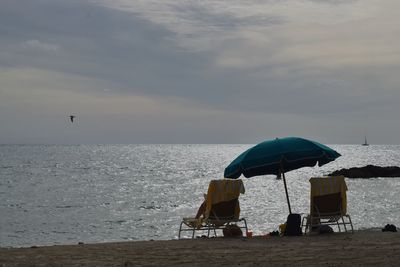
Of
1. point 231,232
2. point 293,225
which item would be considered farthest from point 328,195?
point 231,232

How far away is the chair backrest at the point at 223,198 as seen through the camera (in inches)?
434

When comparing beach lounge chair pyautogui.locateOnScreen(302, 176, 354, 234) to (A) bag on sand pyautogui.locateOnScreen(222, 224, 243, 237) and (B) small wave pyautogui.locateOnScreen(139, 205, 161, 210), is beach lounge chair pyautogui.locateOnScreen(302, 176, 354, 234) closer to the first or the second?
(A) bag on sand pyautogui.locateOnScreen(222, 224, 243, 237)

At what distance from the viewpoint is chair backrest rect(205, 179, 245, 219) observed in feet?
36.2

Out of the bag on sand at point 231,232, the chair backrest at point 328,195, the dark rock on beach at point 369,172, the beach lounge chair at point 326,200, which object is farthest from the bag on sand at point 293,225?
the dark rock on beach at point 369,172

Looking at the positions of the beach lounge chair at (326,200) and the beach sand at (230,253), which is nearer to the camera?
the beach sand at (230,253)

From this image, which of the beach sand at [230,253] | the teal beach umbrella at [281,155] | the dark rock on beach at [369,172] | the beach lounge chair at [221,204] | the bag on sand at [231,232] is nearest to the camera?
the beach sand at [230,253]

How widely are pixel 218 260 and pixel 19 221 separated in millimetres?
25048

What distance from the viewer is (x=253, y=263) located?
768cm

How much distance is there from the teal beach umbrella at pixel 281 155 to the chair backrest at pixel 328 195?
16.7 inches

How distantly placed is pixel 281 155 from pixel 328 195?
1.33m

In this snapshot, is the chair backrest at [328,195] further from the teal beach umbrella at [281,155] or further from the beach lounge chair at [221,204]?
the beach lounge chair at [221,204]

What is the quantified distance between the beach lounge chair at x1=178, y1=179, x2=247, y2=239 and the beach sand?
0.78 meters

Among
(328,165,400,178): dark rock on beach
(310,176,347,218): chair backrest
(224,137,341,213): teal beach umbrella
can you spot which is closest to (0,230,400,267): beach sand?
(310,176,347,218): chair backrest

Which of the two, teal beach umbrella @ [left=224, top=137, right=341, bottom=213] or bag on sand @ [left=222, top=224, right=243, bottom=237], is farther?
bag on sand @ [left=222, top=224, right=243, bottom=237]
